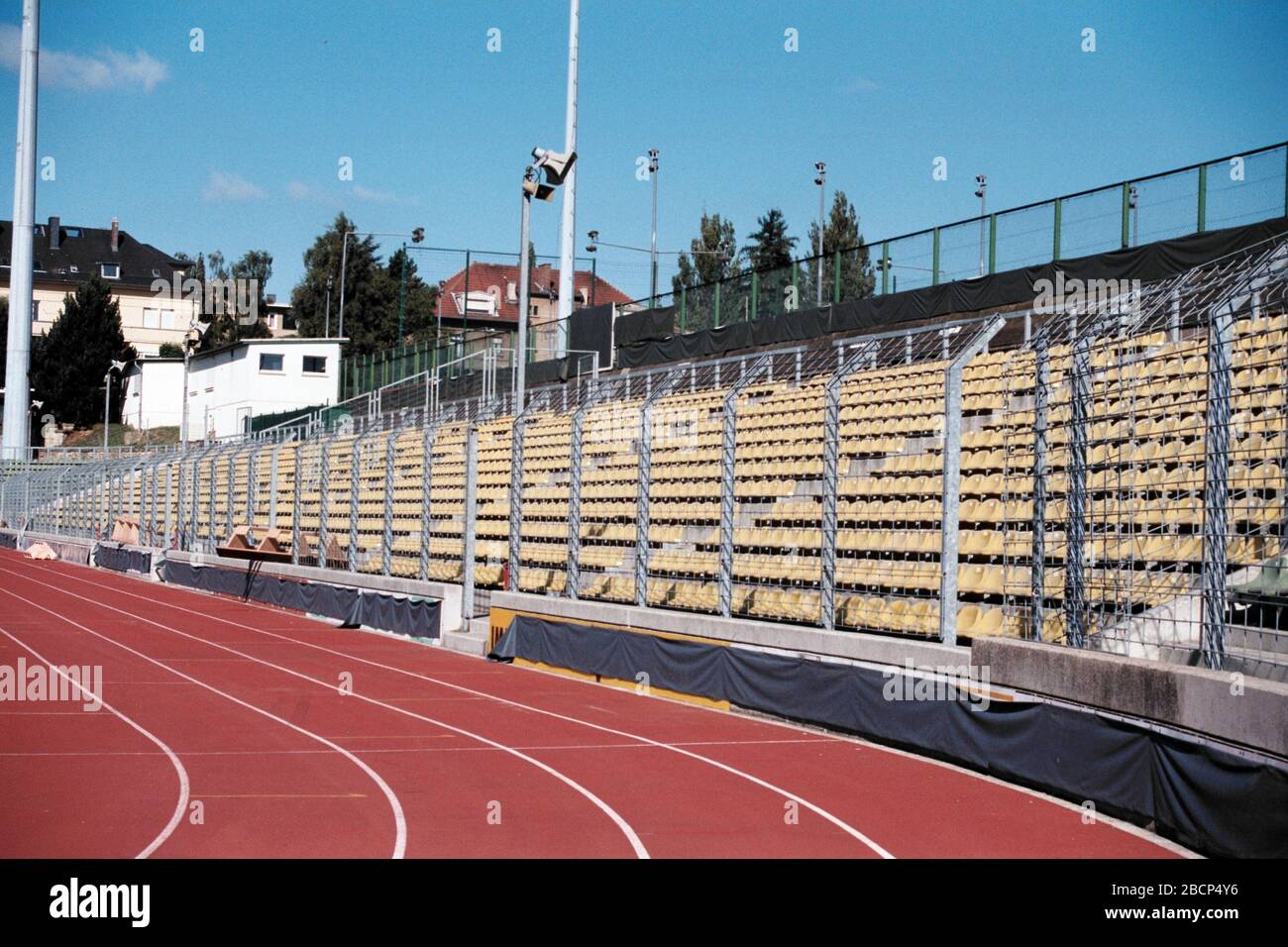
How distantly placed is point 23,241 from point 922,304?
178ft

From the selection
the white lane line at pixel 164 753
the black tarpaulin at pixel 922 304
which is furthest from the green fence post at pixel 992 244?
the white lane line at pixel 164 753

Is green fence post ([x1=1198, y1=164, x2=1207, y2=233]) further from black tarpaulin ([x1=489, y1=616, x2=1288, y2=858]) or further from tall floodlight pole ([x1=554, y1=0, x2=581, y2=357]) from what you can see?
tall floodlight pole ([x1=554, y1=0, x2=581, y2=357])

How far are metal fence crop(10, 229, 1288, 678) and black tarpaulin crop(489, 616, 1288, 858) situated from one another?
96 cm

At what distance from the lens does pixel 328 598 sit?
1264 inches

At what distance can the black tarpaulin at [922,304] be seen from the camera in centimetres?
2066

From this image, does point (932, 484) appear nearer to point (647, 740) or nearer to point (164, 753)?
point (647, 740)

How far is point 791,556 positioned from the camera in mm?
18797

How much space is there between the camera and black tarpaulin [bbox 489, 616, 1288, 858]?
9398 millimetres

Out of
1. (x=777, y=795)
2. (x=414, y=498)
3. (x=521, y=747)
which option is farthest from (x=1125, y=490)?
(x=414, y=498)

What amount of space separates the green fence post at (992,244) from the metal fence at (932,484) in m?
2.37

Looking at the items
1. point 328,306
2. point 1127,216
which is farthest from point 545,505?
point 328,306

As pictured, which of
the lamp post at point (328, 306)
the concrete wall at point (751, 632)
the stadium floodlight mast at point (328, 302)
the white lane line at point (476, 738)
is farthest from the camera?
the stadium floodlight mast at point (328, 302)

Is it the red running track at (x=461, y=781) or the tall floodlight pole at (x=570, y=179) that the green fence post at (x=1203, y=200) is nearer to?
the red running track at (x=461, y=781)
